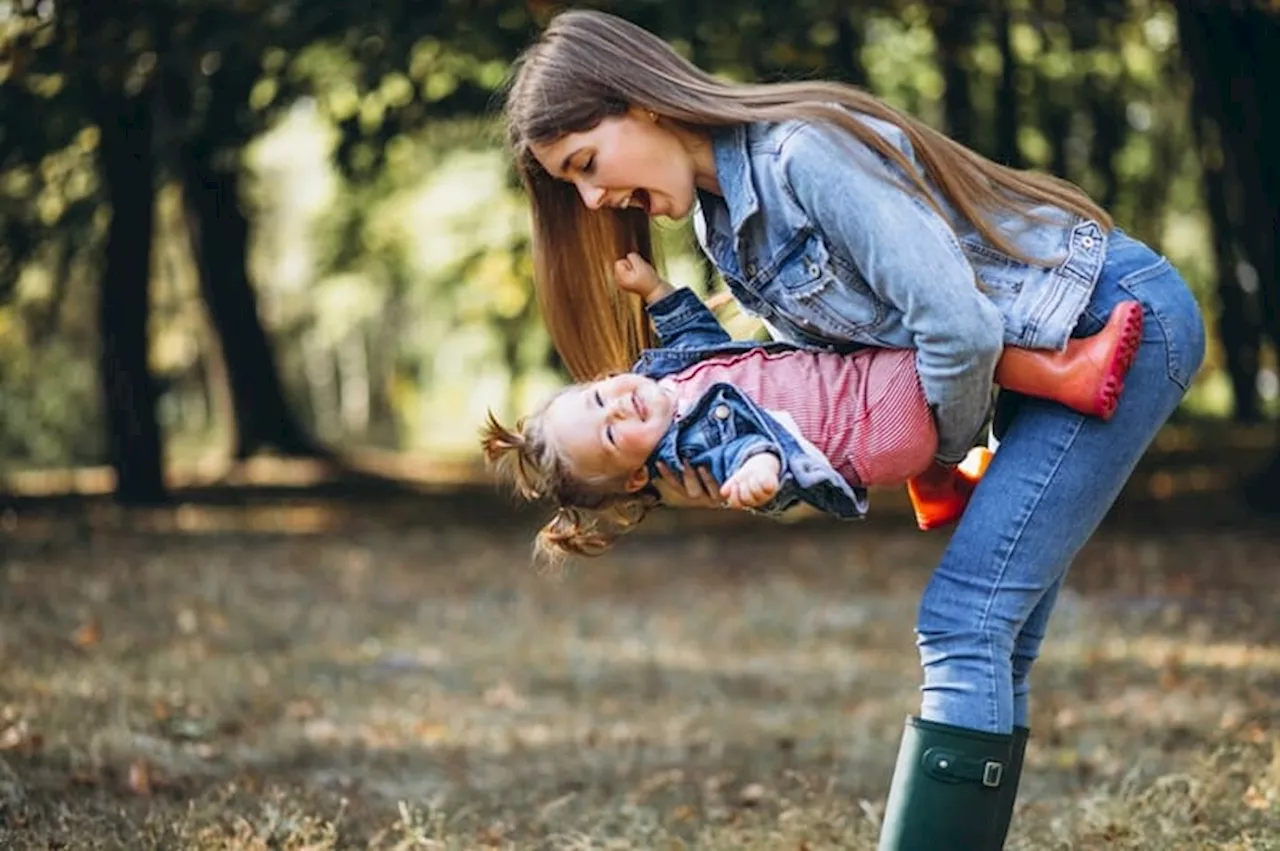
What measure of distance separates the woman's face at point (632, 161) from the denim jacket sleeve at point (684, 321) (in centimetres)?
31

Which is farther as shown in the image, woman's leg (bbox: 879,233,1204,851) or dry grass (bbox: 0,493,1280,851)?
dry grass (bbox: 0,493,1280,851)

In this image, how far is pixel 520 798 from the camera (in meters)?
4.83

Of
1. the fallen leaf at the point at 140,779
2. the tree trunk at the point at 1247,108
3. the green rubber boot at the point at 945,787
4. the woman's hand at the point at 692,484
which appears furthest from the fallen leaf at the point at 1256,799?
the tree trunk at the point at 1247,108

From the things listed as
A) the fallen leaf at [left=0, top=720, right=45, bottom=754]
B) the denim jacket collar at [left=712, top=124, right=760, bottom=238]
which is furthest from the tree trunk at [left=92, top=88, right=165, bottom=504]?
the denim jacket collar at [left=712, top=124, right=760, bottom=238]

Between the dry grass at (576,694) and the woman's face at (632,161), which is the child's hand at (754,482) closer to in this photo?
the woman's face at (632,161)

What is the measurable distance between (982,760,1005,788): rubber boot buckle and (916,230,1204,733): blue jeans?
6 cm

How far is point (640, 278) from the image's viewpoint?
3398 mm

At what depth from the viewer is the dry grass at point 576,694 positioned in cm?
429

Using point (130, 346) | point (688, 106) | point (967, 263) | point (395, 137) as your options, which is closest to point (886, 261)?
point (967, 263)

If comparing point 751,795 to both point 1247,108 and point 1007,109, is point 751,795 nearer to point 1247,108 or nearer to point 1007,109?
point 1247,108

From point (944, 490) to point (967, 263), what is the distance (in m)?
0.65

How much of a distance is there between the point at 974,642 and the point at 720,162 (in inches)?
36.8

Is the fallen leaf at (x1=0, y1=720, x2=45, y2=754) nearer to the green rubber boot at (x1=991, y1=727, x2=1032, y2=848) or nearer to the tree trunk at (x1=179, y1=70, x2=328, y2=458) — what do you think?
the green rubber boot at (x1=991, y1=727, x2=1032, y2=848)

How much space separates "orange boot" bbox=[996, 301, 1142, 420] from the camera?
9.55 ft
